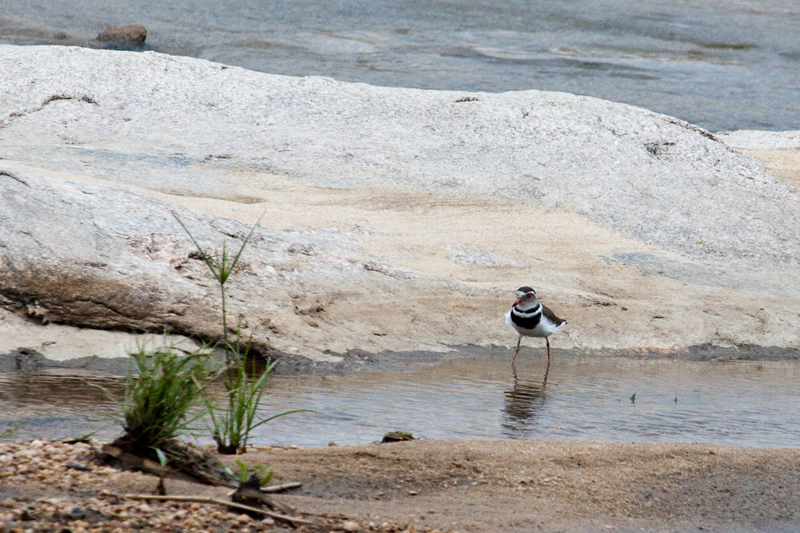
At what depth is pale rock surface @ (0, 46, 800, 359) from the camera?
21.5 feet

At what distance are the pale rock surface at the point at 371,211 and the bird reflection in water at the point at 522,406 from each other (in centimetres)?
88

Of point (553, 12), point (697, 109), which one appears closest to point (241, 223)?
point (697, 109)

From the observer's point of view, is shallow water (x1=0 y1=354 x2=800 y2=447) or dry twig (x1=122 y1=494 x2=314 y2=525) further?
shallow water (x1=0 y1=354 x2=800 y2=447)

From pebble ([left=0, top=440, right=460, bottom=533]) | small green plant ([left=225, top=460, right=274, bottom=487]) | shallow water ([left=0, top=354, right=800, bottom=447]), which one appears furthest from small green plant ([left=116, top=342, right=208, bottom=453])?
shallow water ([left=0, top=354, right=800, bottom=447])

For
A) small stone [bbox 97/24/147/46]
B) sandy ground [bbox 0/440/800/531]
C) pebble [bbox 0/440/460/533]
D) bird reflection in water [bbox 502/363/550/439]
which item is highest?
small stone [bbox 97/24/147/46]

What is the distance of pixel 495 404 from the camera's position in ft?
18.6

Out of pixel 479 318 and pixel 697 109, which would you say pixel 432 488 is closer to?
pixel 479 318

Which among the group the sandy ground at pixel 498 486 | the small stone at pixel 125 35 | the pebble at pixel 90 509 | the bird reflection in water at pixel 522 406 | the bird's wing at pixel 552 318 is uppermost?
the small stone at pixel 125 35

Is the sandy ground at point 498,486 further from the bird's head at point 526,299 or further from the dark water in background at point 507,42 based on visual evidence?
the dark water in background at point 507,42

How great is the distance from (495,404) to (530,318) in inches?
43.4

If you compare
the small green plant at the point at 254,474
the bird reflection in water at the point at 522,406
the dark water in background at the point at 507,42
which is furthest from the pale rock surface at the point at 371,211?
the dark water in background at the point at 507,42

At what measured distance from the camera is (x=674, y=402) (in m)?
5.96

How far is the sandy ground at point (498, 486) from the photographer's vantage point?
3328mm

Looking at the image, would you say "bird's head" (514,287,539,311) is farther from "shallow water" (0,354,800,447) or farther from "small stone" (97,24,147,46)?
"small stone" (97,24,147,46)
